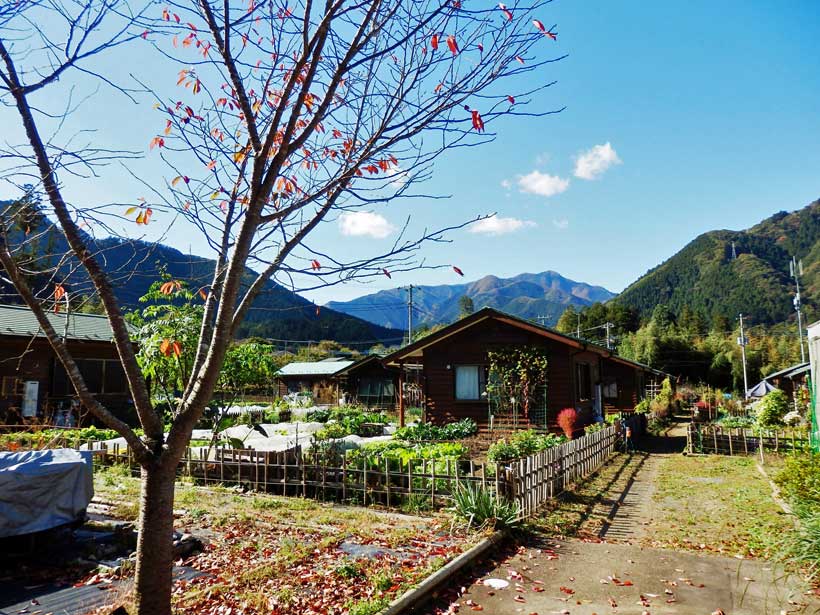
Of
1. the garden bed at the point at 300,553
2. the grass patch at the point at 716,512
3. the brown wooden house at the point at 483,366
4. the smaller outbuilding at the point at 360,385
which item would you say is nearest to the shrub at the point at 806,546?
the grass patch at the point at 716,512

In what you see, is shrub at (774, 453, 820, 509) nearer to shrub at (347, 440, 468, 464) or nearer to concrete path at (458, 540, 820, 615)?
concrete path at (458, 540, 820, 615)

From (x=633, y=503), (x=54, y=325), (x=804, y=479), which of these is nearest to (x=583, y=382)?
(x=633, y=503)

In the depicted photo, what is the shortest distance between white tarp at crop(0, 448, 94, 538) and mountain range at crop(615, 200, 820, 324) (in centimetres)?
10005

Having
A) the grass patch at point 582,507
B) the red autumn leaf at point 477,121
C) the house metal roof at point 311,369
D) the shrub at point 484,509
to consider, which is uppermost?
the red autumn leaf at point 477,121

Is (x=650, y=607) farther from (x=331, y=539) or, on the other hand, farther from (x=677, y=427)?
(x=677, y=427)

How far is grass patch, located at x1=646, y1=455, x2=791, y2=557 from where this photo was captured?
8031 mm

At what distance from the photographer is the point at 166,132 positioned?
530 centimetres

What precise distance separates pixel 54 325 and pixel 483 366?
16596mm

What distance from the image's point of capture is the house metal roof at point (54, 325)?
75.2 feet

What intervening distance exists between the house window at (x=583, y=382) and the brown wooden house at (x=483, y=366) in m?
0.05

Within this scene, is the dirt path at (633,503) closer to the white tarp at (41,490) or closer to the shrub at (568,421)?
the shrub at (568,421)

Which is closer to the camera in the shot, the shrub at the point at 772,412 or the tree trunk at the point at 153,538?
the tree trunk at the point at 153,538

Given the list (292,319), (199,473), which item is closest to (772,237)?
(292,319)

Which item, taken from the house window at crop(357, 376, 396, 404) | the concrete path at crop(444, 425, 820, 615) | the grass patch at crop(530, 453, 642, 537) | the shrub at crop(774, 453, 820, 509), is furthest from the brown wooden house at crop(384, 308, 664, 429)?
the house window at crop(357, 376, 396, 404)
